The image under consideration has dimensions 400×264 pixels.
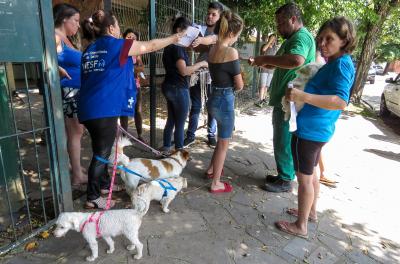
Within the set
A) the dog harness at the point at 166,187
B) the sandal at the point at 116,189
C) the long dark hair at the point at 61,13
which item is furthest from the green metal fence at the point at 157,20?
the dog harness at the point at 166,187

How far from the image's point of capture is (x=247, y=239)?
2.92m

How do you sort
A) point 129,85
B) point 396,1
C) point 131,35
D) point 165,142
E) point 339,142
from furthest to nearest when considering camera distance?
point 396,1 < point 339,142 < point 131,35 < point 165,142 < point 129,85

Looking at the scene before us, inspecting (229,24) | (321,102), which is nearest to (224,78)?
(229,24)

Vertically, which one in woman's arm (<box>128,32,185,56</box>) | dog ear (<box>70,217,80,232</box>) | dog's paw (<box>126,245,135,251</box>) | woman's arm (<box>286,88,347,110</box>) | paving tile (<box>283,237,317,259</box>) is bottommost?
paving tile (<box>283,237,317,259</box>)

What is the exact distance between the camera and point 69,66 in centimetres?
324

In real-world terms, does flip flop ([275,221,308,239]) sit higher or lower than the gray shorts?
lower

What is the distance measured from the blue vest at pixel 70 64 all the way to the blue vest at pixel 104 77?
477 millimetres

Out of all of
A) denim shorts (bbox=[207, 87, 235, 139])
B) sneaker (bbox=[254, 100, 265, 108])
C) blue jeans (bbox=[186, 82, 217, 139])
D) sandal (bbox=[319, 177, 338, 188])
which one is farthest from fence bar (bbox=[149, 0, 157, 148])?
sneaker (bbox=[254, 100, 265, 108])

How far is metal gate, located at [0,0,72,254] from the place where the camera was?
89.6 inches

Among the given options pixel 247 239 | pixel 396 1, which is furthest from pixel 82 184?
pixel 396 1

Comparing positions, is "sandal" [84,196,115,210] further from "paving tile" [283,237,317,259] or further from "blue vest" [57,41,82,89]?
"paving tile" [283,237,317,259]

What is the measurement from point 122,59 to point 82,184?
5.77 feet

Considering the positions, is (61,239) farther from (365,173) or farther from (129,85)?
(365,173)

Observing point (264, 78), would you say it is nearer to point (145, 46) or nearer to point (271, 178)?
point (271, 178)
